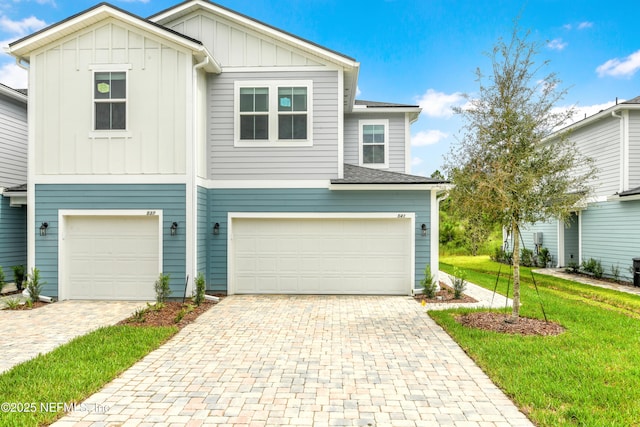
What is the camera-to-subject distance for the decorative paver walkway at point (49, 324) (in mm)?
5738

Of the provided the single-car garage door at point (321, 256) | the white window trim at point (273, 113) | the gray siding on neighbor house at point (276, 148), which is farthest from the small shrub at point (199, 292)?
the white window trim at point (273, 113)

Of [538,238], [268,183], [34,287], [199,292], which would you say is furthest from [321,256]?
[538,238]

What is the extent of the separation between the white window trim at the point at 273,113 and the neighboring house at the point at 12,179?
6528 millimetres

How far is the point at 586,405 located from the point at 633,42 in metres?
18.6

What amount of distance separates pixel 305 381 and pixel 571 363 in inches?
132

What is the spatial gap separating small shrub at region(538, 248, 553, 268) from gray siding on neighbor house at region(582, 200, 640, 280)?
2.34 meters

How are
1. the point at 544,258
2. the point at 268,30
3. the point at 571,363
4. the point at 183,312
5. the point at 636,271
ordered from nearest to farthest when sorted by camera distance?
the point at 571,363
the point at 183,312
the point at 268,30
the point at 636,271
the point at 544,258

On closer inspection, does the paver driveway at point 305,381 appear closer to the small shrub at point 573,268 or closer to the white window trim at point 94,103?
the white window trim at point 94,103

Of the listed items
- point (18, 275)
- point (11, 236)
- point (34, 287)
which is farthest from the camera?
point (11, 236)

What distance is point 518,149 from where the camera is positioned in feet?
22.1

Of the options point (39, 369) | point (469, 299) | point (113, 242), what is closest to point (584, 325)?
point (469, 299)

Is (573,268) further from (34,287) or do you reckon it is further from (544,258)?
(34,287)

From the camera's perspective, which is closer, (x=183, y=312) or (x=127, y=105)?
(x=183, y=312)

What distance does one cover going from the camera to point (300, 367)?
5078 millimetres
